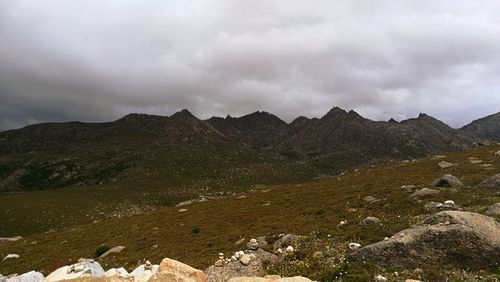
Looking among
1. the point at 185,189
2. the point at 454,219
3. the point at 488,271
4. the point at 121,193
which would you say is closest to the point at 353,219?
the point at 454,219

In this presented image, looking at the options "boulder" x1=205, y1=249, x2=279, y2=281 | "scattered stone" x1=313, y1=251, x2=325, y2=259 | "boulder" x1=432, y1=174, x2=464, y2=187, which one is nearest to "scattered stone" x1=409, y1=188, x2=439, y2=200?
"boulder" x1=432, y1=174, x2=464, y2=187

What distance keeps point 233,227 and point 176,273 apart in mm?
27406

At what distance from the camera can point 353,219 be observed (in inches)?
1224

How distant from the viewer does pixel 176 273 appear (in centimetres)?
1488

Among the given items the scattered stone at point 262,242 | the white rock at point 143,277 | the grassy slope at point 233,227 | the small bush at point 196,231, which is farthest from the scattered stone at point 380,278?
the small bush at point 196,231

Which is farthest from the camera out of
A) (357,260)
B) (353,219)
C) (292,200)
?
(292,200)

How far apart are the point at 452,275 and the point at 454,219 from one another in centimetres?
403

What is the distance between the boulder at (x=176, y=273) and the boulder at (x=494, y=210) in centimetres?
1983

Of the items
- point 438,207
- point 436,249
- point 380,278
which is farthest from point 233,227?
point 380,278

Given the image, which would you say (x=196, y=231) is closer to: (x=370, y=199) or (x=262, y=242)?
(x=262, y=242)

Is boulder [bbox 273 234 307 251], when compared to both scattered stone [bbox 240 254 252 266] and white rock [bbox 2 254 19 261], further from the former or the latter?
white rock [bbox 2 254 19 261]

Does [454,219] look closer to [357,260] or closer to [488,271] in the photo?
[488,271]

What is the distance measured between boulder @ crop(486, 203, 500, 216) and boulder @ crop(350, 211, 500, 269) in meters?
5.19

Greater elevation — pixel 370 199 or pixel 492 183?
pixel 492 183
